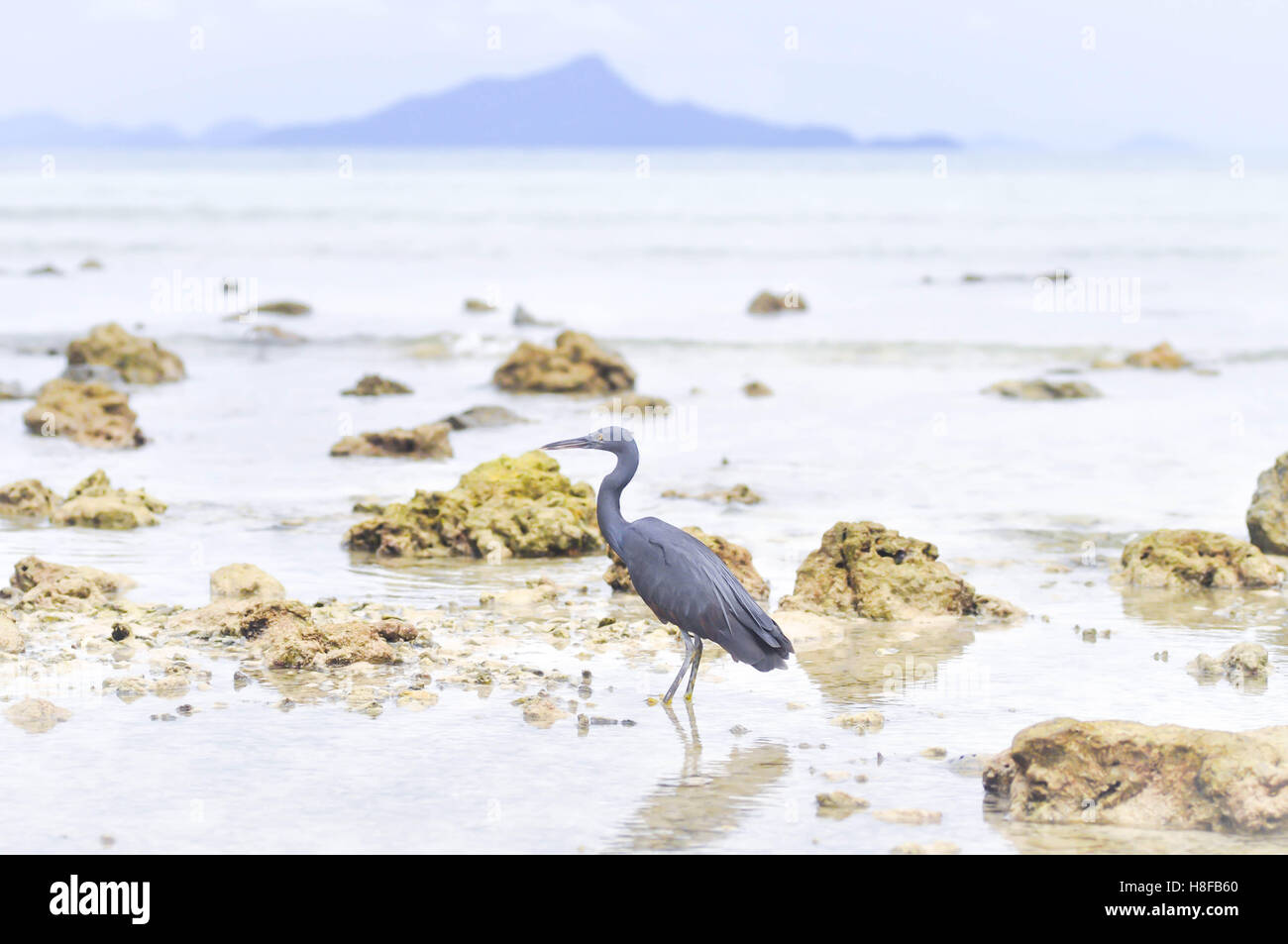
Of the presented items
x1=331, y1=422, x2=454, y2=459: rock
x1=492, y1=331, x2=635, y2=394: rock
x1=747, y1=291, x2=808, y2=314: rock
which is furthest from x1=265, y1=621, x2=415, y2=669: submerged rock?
x1=747, y1=291, x2=808, y2=314: rock

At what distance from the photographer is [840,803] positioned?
6590 millimetres

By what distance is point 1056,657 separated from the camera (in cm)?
923

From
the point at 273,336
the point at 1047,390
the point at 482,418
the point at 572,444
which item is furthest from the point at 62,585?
the point at 273,336

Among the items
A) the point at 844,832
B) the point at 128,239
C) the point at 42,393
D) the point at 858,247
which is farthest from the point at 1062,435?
the point at 128,239

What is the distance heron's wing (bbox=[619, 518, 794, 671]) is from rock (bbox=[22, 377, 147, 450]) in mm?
11142

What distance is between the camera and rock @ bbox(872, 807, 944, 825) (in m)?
6.44

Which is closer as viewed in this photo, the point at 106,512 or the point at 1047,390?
the point at 106,512

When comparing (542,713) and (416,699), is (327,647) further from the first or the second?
(542,713)

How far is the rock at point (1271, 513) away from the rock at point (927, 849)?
23.0ft

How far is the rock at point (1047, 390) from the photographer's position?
23062mm

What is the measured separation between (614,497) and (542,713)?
130 cm

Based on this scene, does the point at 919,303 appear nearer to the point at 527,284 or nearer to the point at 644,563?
the point at 527,284

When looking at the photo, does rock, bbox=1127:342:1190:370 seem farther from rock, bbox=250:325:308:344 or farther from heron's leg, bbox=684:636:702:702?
heron's leg, bbox=684:636:702:702
